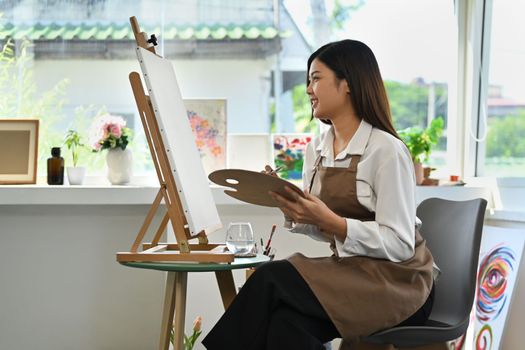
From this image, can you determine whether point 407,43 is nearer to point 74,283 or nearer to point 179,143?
point 179,143

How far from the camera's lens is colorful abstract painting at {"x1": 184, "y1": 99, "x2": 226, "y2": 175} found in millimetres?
3738

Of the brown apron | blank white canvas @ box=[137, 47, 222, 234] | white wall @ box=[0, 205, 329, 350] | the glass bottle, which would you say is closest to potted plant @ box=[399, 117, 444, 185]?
blank white canvas @ box=[137, 47, 222, 234]

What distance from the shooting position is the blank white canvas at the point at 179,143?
8.50 feet

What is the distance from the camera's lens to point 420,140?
3746 mm

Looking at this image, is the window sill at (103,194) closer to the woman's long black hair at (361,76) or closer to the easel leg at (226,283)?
the easel leg at (226,283)

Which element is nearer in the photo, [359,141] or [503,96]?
[359,141]

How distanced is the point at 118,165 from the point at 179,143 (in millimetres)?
969

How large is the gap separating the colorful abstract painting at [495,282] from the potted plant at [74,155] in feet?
5.97

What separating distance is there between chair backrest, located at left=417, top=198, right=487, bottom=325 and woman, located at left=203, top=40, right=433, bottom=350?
0.19 meters

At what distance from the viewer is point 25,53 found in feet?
12.6

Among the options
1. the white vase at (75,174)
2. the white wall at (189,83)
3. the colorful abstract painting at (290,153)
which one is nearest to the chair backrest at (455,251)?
the colorful abstract painting at (290,153)

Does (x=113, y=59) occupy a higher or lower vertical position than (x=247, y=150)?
higher

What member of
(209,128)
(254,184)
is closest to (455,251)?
(254,184)

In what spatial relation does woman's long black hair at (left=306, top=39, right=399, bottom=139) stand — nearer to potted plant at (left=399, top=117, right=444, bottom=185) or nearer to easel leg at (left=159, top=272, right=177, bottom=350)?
easel leg at (left=159, top=272, right=177, bottom=350)
